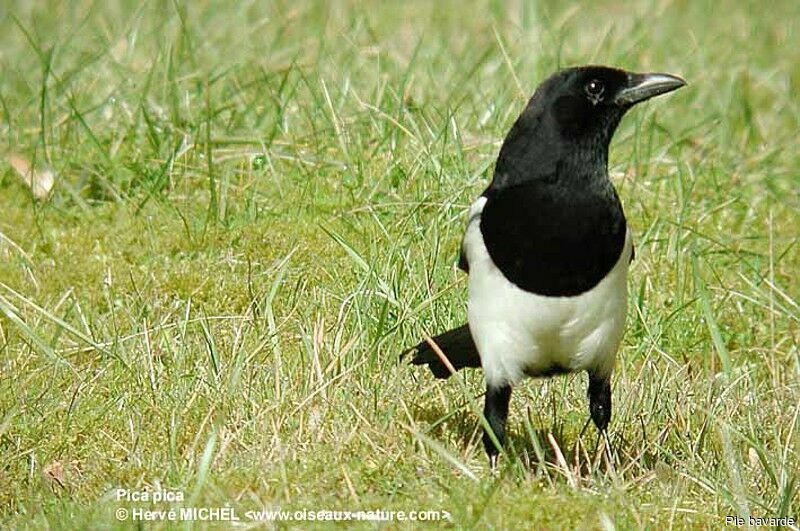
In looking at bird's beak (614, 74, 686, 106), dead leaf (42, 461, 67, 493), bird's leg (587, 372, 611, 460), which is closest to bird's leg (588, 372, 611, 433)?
bird's leg (587, 372, 611, 460)

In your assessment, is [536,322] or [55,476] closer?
[536,322]

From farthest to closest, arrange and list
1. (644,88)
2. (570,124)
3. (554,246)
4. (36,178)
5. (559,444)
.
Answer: (36,178) → (559,444) → (644,88) → (570,124) → (554,246)

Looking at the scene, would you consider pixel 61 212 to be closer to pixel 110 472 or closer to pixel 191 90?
pixel 191 90

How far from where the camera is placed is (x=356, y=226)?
4824 millimetres

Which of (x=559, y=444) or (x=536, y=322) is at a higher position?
(x=536, y=322)

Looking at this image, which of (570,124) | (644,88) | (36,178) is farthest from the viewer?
(36,178)

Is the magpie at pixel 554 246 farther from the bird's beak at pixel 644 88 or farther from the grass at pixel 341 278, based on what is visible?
the grass at pixel 341 278

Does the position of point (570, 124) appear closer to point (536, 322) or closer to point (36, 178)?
point (536, 322)

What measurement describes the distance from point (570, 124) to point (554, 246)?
1.11 feet

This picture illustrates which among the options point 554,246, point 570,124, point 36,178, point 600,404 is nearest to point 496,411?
point 600,404

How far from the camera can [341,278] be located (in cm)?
457

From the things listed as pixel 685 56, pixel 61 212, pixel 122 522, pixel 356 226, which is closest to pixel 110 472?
pixel 122 522

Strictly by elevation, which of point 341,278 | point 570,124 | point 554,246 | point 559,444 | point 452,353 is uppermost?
point 570,124

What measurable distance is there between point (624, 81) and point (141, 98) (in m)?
2.20
